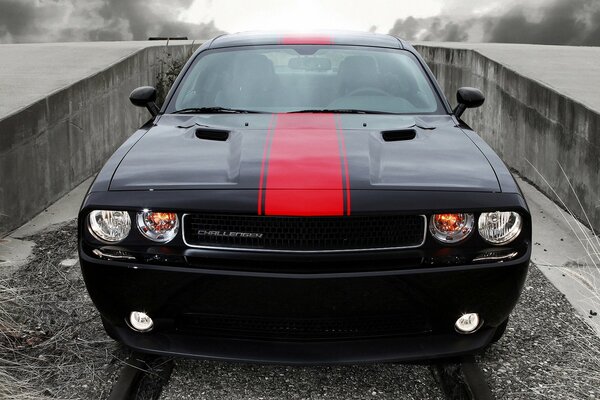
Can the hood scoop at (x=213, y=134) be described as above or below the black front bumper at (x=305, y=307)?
above

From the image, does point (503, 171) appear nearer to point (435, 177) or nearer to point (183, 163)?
point (435, 177)

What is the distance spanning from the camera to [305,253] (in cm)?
305

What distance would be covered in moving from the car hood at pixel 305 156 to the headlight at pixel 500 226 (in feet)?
0.37

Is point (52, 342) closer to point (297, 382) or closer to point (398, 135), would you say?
point (297, 382)

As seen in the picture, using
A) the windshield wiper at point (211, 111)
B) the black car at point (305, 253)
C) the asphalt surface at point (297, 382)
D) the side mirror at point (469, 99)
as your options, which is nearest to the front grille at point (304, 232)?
the black car at point (305, 253)

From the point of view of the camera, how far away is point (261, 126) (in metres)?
4.06

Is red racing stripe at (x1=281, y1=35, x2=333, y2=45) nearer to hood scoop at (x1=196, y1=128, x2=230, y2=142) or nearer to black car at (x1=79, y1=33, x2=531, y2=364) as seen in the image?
hood scoop at (x1=196, y1=128, x2=230, y2=142)

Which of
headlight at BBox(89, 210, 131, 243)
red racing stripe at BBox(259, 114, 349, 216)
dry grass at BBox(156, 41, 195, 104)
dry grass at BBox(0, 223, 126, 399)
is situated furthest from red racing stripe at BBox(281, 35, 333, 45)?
dry grass at BBox(156, 41, 195, 104)

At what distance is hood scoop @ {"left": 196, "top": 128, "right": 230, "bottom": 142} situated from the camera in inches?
Answer: 153

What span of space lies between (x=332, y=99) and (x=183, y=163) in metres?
1.38

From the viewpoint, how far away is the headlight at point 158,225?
317 centimetres

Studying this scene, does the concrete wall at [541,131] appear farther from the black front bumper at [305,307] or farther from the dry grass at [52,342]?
the dry grass at [52,342]

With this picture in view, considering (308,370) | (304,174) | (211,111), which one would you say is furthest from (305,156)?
(211,111)

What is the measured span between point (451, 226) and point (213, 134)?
4.33 feet
